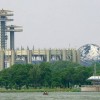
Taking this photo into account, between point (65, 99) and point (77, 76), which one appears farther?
point (77, 76)

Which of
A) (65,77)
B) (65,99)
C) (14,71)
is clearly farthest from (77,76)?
(65,99)

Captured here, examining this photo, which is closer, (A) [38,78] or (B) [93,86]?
(B) [93,86]

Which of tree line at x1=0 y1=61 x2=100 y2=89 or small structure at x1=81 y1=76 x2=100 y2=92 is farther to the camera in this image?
tree line at x1=0 y1=61 x2=100 y2=89

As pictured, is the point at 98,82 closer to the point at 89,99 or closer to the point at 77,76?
the point at 77,76

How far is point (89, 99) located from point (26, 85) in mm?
61071

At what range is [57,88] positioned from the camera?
483 ft

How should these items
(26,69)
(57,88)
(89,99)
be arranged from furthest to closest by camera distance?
(26,69) < (57,88) < (89,99)

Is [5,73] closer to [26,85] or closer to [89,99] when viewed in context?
[26,85]

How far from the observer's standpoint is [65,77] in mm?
154125

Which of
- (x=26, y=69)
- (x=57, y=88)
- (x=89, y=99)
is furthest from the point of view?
(x=26, y=69)

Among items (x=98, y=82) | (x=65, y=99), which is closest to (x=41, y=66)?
(x=98, y=82)

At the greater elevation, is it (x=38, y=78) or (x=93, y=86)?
(x=38, y=78)

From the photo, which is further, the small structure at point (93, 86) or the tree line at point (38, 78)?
the tree line at point (38, 78)

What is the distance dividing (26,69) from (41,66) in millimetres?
3191
